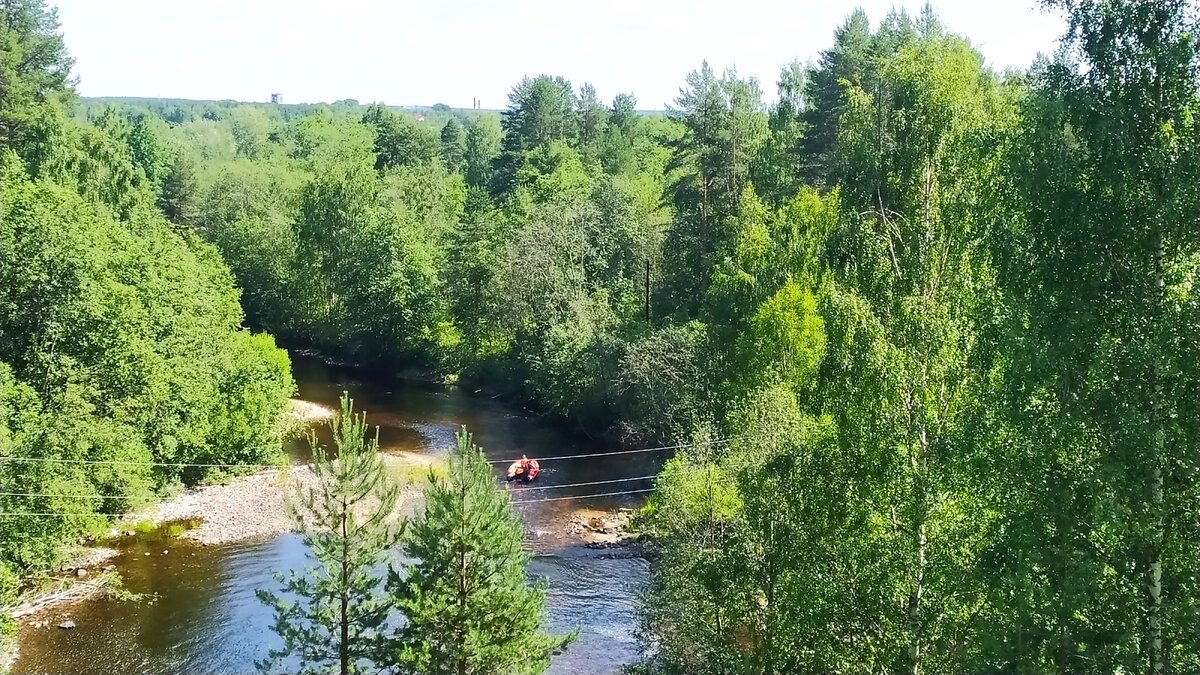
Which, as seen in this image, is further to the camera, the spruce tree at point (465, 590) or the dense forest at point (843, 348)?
the spruce tree at point (465, 590)

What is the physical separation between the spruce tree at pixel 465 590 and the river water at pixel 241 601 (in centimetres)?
600

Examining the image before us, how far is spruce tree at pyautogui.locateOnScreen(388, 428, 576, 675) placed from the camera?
1488cm

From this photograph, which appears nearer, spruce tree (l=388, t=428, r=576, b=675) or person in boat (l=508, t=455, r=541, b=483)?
spruce tree (l=388, t=428, r=576, b=675)

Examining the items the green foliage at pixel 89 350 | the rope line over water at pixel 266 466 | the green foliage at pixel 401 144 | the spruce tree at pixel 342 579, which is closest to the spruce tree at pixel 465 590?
the spruce tree at pixel 342 579

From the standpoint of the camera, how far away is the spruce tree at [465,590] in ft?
48.8

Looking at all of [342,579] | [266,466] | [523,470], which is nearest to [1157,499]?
[342,579]

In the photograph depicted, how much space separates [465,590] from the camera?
600 inches

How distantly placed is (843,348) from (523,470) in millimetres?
21096

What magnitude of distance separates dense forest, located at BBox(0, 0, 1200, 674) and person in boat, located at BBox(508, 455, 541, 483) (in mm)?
5354

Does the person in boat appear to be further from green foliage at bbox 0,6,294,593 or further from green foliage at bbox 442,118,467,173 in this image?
green foliage at bbox 442,118,467,173

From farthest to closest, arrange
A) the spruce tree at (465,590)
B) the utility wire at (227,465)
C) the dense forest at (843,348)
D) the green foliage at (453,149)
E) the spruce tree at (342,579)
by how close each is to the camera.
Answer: the green foliage at (453,149) → the utility wire at (227,465) → the spruce tree at (342,579) → the spruce tree at (465,590) → the dense forest at (843,348)

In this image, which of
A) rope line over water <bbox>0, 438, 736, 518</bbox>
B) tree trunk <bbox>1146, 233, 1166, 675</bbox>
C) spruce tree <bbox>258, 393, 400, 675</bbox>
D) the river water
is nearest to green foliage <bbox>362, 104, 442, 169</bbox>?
rope line over water <bbox>0, 438, 736, 518</bbox>

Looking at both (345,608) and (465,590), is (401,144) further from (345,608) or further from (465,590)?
(465,590)

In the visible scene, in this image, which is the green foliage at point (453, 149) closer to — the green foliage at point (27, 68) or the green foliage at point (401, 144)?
the green foliage at point (401, 144)
